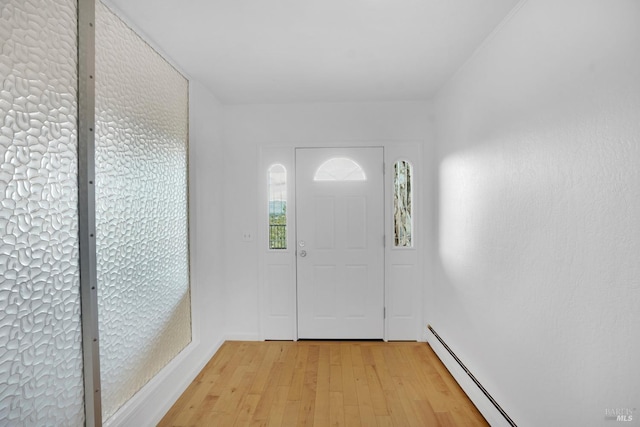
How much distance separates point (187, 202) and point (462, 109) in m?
2.38

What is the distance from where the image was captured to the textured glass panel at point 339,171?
3.51 m

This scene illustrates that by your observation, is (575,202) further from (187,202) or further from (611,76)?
(187,202)

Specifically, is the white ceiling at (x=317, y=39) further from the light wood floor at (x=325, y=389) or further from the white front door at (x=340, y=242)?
the light wood floor at (x=325, y=389)

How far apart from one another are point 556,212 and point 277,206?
8.47 feet

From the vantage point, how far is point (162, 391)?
2258mm

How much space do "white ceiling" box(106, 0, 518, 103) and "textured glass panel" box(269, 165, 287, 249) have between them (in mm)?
884

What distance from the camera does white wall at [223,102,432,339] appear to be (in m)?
3.47

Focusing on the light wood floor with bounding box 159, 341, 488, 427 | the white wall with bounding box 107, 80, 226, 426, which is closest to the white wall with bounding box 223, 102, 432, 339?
the white wall with bounding box 107, 80, 226, 426

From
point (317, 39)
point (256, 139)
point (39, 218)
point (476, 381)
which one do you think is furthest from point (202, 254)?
point (476, 381)

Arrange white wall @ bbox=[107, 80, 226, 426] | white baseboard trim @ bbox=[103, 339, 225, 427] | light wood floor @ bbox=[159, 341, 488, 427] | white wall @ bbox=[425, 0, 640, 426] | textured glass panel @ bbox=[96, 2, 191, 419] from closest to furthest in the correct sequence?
white wall @ bbox=[425, 0, 640, 426], textured glass panel @ bbox=[96, 2, 191, 419], white baseboard trim @ bbox=[103, 339, 225, 427], light wood floor @ bbox=[159, 341, 488, 427], white wall @ bbox=[107, 80, 226, 426]

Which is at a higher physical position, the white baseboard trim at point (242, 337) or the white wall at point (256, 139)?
the white wall at point (256, 139)

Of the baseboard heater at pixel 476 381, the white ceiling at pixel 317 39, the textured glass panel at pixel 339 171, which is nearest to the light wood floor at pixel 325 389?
the baseboard heater at pixel 476 381

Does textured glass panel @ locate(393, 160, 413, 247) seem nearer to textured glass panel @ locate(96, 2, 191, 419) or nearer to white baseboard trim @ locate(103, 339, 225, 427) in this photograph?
textured glass panel @ locate(96, 2, 191, 419)

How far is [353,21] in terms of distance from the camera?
6.40 ft
